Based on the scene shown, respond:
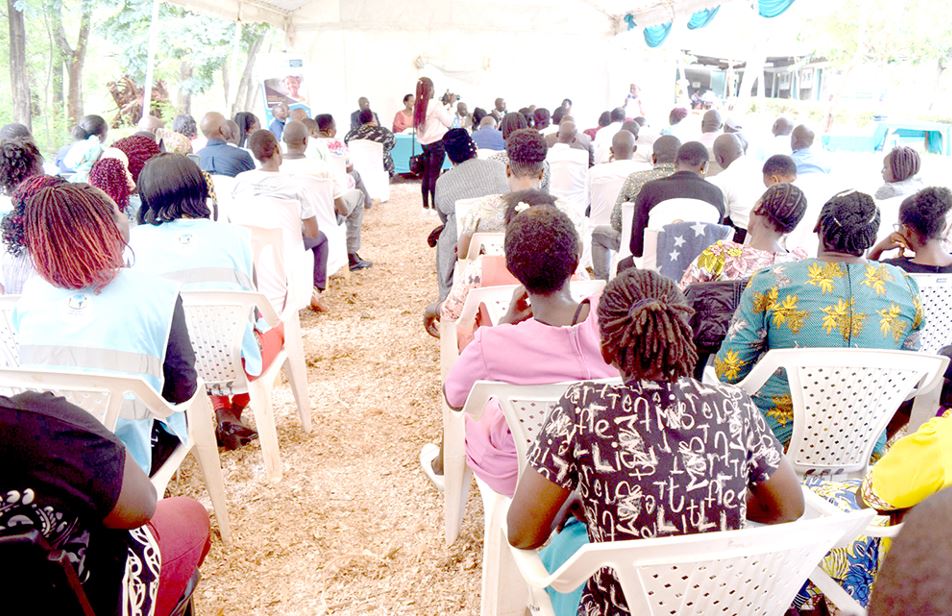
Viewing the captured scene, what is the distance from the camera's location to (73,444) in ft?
3.88

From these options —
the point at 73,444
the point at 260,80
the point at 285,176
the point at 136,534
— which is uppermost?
the point at 260,80

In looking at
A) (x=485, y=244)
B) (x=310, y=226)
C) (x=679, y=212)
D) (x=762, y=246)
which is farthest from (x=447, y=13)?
(x=762, y=246)

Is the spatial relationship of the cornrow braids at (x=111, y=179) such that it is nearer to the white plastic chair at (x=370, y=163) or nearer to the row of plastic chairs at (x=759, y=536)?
the row of plastic chairs at (x=759, y=536)

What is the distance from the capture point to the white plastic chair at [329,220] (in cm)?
484

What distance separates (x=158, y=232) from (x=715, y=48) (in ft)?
63.6

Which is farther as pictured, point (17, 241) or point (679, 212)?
point (679, 212)

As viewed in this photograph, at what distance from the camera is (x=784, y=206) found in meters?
2.49

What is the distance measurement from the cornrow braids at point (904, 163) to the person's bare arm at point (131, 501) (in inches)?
175

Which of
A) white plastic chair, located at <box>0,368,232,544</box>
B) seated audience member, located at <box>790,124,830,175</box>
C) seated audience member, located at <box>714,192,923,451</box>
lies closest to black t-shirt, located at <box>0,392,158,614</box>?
white plastic chair, located at <box>0,368,232,544</box>

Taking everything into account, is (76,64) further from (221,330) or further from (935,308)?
(935,308)

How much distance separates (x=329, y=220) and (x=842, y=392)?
13.0 feet

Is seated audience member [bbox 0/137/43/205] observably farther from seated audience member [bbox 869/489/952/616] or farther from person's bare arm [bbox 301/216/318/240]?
seated audience member [bbox 869/489/952/616]

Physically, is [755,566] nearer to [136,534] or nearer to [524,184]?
[136,534]

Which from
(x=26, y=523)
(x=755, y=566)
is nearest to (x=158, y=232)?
(x=26, y=523)
